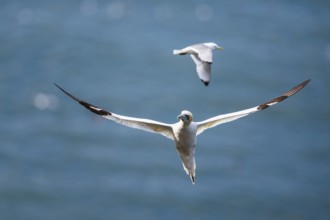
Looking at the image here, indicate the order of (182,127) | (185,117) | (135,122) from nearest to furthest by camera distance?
(185,117) → (182,127) → (135,122)

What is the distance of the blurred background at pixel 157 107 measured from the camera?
51000 mm

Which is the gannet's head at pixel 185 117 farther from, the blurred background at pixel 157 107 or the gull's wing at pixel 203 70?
the blurred background at pixel 157 107

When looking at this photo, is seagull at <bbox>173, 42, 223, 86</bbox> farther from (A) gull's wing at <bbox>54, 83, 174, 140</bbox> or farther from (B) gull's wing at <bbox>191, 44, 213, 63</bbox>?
(A) gull's wing at <bbox>54, 83, 174, 140</bbox>

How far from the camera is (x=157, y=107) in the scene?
5944 centimetres

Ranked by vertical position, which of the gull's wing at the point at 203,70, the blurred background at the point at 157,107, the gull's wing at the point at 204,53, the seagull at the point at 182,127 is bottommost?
the seagull at the point at 182,127

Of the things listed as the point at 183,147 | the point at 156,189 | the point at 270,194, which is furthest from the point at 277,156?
the point at 183,147

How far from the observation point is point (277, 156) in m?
56.4

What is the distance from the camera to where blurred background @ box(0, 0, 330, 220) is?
5100 cm

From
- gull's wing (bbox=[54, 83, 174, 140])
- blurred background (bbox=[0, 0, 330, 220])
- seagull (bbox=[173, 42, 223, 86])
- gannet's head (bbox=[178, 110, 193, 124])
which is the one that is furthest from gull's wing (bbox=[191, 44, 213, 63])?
blurred background (bbox=[0, 0, 330, 220])

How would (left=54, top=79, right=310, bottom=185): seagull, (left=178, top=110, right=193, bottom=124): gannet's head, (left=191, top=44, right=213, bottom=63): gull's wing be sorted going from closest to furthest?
(left=178, top=110, right=193, bottom=124): gannet's head
(left=54, top=79, right=310, bottom=185): seagull
(left=191, top=44, right=213, bottom=63): gull's wing

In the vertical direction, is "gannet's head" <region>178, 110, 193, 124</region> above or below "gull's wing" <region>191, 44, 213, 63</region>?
below

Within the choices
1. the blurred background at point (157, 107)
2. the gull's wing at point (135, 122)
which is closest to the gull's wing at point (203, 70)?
the gull's wing at point (135, 122)

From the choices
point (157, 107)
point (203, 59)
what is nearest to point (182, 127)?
point (203, 59)

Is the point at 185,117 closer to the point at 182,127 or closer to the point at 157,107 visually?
the point at 182,127
